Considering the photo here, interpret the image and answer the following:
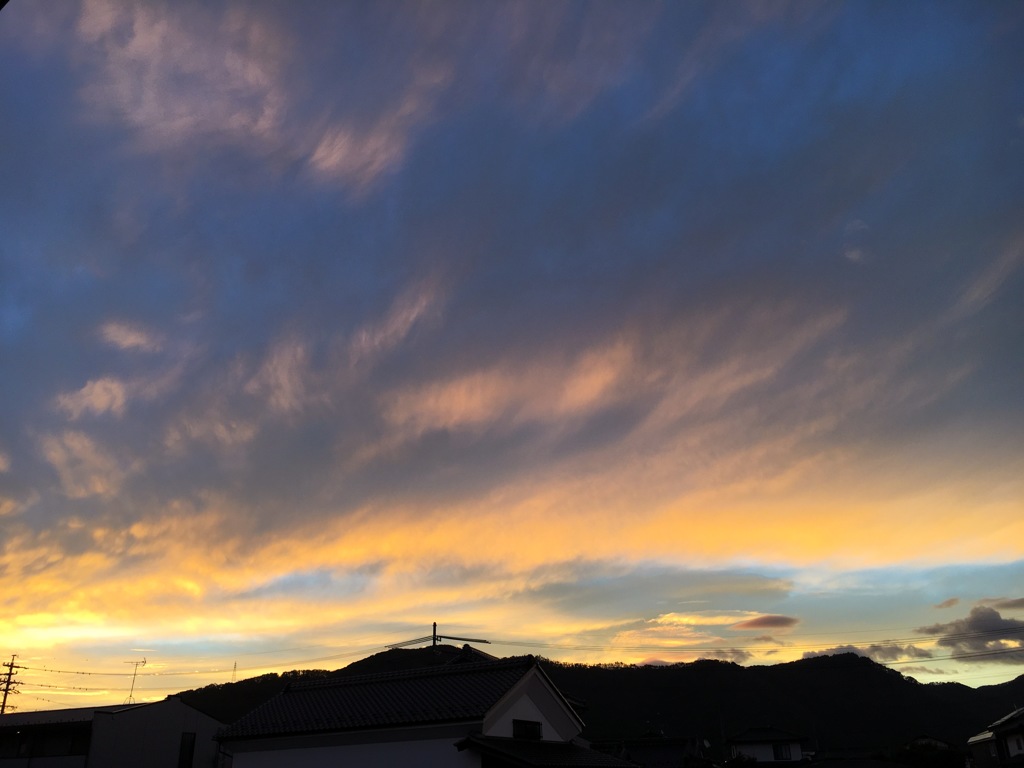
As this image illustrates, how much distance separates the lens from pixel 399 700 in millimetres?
28516

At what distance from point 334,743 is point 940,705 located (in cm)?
13000

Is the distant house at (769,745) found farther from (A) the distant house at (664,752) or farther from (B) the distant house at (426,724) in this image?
(B) the distant house at (426,724)

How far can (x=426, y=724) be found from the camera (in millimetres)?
25516

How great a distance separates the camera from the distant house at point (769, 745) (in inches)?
3184

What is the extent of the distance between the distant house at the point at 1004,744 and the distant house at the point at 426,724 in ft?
144

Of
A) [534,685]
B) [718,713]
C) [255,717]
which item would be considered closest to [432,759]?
[534,685]

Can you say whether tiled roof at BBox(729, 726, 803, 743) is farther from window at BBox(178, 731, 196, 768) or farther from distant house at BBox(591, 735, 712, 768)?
window at BBox(178, 731, 196, 768)

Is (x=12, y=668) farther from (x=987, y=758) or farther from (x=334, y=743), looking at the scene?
(x=987, y=758)

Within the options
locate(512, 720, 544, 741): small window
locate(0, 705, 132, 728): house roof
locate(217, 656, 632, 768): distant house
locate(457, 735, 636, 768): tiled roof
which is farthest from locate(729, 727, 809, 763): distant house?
locate(0, 705, 132, 728): house roof

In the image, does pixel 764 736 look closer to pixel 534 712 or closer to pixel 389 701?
pixel 534 712

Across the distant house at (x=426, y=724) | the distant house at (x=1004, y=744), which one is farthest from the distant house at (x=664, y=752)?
the distant house at (x=426, y=724)

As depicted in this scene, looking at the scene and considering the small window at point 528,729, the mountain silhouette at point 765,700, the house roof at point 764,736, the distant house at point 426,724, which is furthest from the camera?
the mountain silhouette at point 765,700

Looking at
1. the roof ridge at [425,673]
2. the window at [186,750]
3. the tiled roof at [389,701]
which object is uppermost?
the roof ridge at [425,673]

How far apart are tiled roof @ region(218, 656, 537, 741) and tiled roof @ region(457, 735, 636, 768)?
1.05 metres
